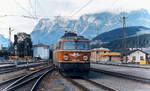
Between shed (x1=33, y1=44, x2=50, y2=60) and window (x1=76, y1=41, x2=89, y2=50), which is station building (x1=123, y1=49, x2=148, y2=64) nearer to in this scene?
shed (x1=33, y1=44, x2=50, y2=60)

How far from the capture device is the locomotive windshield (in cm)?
2372

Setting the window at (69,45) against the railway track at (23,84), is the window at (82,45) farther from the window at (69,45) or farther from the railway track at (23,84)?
the railway track at (23,84)

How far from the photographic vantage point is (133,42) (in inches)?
5817

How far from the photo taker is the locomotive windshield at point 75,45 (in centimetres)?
2372

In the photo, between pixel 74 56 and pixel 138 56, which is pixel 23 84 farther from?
pixel 138 56

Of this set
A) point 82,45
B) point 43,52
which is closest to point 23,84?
point 82,45

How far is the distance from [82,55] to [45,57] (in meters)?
40.3

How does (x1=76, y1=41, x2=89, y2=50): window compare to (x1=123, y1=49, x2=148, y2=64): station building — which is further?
(x1=123, y1=49, x2=148, y2=64): station building

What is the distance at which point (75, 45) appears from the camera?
78.2 ft

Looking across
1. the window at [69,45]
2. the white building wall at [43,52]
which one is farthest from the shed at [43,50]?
the window at [69,45]

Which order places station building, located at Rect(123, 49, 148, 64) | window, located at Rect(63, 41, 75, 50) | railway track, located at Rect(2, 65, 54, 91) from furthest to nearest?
station building, located at Rect(123, 49, 148, 64) < window, located at Rect(63, 41, 75, 50) < railway track, located at Rect(2, 65, 54, 91)

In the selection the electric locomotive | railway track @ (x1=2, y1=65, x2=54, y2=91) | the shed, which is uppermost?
the shed

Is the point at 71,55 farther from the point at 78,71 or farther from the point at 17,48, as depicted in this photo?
the point at 17,48

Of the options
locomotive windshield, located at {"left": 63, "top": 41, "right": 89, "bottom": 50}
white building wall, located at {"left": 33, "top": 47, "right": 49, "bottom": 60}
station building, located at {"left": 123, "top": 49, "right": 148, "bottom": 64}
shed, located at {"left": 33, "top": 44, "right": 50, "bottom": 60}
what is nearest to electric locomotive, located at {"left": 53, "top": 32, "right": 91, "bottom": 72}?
locomotive windshield, located at {"left": 63, "top": 41, "right": 89, "bottom": 50}
